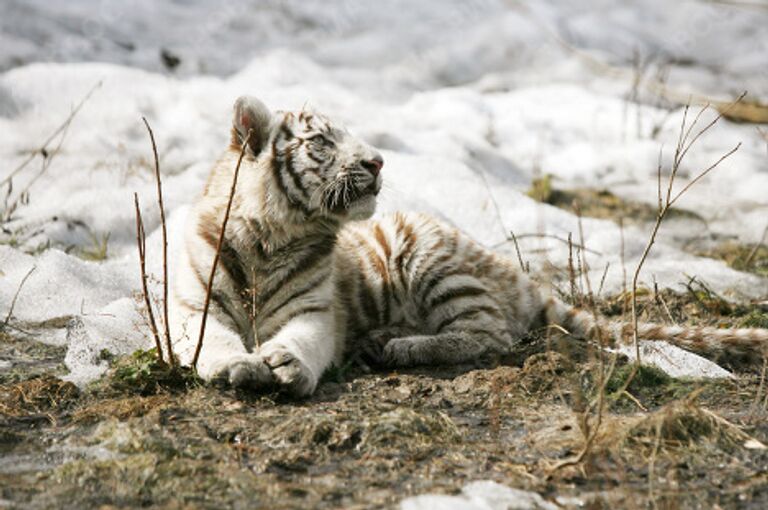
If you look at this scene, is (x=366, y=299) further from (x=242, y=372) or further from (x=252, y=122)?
(x=242, y=372)

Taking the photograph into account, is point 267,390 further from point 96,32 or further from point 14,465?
point 96,32

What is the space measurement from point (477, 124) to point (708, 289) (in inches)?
153

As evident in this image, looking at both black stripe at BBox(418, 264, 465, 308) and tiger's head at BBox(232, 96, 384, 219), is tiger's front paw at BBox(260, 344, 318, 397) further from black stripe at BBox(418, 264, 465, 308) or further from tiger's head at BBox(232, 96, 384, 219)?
black stripe at BBox(418, 264, 465, 308)

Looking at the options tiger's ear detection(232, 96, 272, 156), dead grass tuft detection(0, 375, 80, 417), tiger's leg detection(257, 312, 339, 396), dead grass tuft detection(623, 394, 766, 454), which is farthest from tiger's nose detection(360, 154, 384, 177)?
dead grass tuft detection(623, 394, 766, 454)

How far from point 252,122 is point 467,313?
5.01 ft

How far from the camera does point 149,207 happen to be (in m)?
6.73

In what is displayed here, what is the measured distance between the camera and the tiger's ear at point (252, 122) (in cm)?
446

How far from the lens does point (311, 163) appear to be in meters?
4.52

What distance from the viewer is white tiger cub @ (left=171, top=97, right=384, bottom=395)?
172 inches

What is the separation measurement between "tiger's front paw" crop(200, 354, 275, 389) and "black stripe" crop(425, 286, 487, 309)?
1542mm

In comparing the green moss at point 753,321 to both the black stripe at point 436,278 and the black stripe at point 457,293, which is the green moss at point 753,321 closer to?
the black stripe at point 457,293

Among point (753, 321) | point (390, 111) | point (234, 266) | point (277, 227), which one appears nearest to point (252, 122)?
point (277, 227)

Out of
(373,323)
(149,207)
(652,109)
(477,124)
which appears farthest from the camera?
(652,109)

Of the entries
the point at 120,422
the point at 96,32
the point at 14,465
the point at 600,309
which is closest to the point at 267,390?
the point at 120,422
